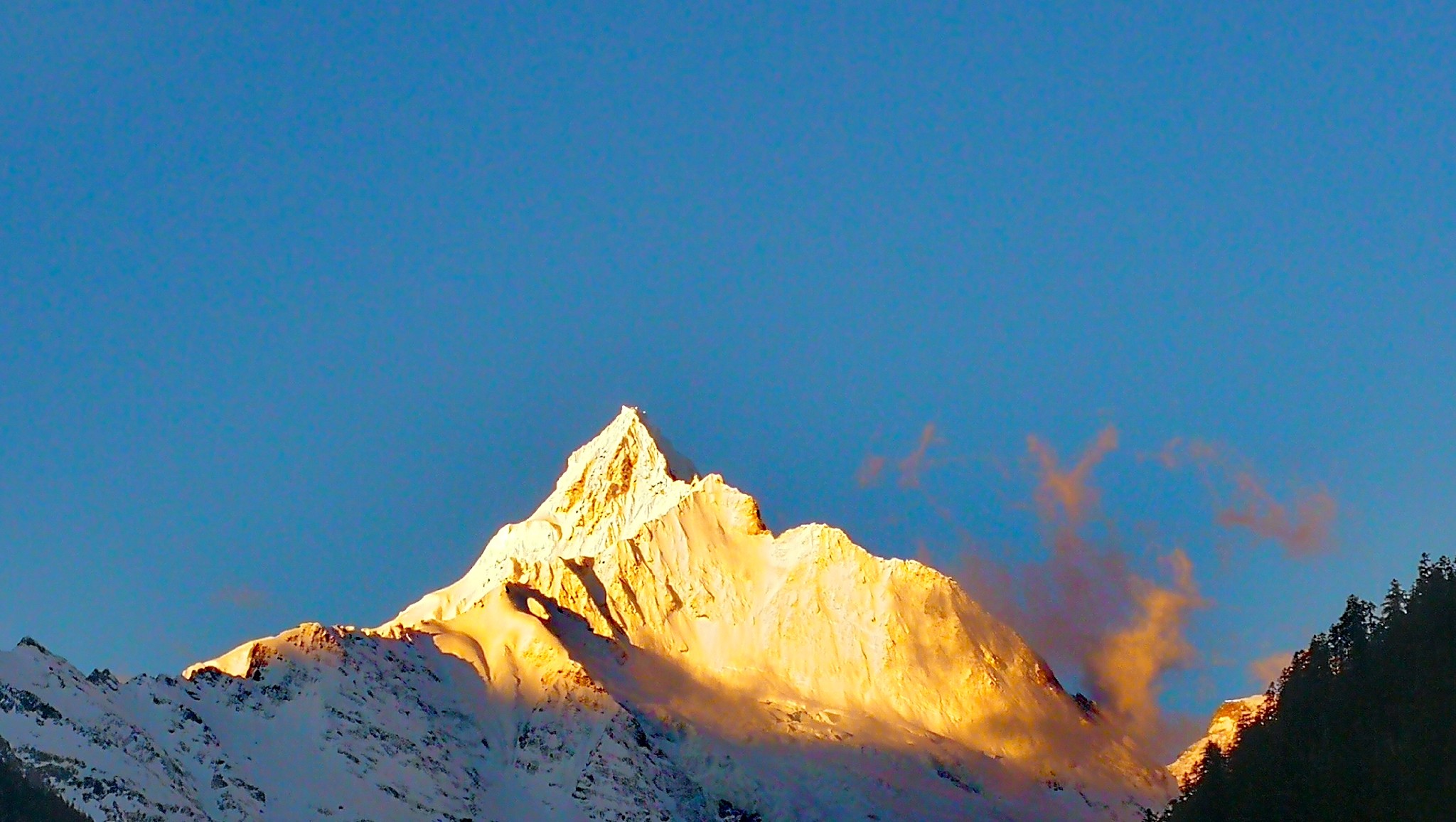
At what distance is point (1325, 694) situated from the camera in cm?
18875

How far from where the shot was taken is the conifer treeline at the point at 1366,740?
532 feet

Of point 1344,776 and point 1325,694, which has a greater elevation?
point 1325,694

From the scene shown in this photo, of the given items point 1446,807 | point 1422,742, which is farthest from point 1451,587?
point 1446,807

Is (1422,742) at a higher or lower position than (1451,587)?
lower

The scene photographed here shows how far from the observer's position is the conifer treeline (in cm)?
16212

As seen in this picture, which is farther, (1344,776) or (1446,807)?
(1344,776)

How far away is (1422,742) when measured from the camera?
166 metres

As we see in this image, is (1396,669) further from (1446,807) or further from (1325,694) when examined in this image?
(1446,807)

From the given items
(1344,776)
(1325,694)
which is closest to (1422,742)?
(1344,776)

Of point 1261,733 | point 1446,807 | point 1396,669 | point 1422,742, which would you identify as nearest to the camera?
point 1446,807

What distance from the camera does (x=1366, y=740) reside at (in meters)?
174

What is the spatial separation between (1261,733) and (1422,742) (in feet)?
94.5

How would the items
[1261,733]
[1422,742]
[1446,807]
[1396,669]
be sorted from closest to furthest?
[1446,807], [1422,742], [1396,669], [1261,733]

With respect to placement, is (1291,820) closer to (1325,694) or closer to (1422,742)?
(1422,742)
